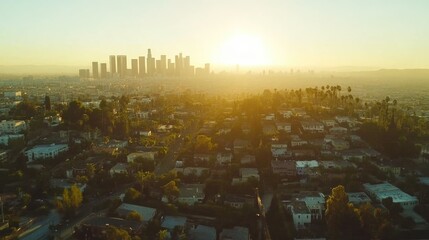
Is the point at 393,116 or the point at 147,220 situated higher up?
the point at 393,116

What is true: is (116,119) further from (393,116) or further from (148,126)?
(393,116)

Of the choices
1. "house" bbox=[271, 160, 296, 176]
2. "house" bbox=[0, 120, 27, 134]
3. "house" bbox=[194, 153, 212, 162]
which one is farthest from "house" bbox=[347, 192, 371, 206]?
"house" bbox=[0, 120, 27, 134]

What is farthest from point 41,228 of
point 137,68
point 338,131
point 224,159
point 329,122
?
point 137,68

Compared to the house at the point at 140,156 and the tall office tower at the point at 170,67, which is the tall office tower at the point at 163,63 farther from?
the house at the point at 140,156

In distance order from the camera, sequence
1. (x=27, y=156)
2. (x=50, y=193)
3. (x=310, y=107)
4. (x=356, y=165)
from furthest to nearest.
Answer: (x=310, y=107)
(x=27, y=156)
(x=356, y=165)
(x=50, y=193)

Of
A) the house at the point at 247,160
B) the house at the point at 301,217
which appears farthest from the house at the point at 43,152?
the house at the point at 301,217

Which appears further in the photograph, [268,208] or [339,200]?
[268,208]

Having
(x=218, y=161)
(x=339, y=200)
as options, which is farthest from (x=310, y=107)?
(x=339, y=200)
